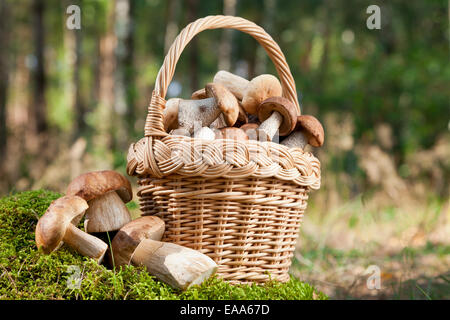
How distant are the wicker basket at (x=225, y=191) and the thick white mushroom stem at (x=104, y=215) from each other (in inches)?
6.9

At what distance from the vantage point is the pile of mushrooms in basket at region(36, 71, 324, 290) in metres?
1.68

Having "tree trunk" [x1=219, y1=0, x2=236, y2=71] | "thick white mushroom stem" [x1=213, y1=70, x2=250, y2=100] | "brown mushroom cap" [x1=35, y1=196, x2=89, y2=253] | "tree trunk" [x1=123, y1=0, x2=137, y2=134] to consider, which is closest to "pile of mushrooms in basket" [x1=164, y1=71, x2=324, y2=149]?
Answer: "thick white mushroom stem" [x1=213, y1=70, x2=250, y2=100]

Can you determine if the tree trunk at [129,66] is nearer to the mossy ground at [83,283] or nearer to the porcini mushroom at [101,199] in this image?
the porcini mushroom at [101,199]

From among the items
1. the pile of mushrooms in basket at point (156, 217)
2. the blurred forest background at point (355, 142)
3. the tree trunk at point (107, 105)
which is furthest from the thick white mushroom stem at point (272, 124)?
the tree trunk at point (107, 105)

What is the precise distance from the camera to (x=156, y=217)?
6.31 ft

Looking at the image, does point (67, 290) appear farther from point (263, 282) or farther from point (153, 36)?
point (153, 36)

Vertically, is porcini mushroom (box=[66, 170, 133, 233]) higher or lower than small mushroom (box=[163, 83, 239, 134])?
lower

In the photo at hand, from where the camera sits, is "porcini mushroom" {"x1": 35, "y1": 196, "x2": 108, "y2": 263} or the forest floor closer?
"porcini mushroom" {"x1": 35, "y1": 196, "x2": 108, "y2": 263}

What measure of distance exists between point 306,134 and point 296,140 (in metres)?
0.06

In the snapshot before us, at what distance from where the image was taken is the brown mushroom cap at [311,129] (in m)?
2.12

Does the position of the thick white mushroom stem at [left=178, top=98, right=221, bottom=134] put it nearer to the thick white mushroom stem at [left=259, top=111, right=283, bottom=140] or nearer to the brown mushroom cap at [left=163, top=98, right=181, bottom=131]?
the brown mushroom cap at [left=163, top=98, right=181, bottom=131]

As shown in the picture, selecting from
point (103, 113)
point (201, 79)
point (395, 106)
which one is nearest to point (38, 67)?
point (103, 113)

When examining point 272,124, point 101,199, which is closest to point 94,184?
point 101,199

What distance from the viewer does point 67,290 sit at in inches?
63.9
